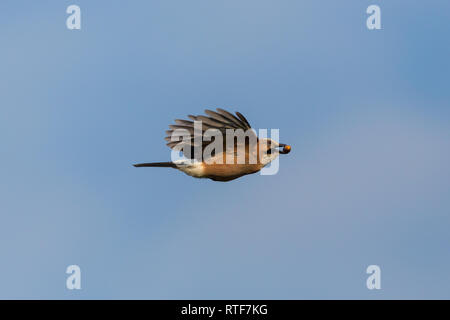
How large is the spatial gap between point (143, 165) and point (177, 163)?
2.56 feet

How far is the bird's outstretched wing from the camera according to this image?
1630cm

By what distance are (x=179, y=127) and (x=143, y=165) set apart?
1.36m

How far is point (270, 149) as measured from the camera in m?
17.7

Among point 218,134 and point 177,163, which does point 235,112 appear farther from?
point 177,163

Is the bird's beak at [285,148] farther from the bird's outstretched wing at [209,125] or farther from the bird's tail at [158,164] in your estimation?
the bird's tail at [158,164]

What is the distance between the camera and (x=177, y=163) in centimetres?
1756

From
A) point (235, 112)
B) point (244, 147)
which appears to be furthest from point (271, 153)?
point (235, 112)

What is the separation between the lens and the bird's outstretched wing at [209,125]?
16297mm

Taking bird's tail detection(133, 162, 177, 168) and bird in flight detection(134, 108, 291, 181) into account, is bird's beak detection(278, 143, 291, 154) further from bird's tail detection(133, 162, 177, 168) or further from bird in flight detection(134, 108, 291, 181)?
bird's tail detection(133, 162, 177, 168)

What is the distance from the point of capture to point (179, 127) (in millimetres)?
16797

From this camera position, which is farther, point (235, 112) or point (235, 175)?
point (235, 175)

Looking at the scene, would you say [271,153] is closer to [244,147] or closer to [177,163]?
[244,147]

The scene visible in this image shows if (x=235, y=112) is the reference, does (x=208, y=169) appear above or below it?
below

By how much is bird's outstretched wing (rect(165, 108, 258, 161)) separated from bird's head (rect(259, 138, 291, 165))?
0.33m
